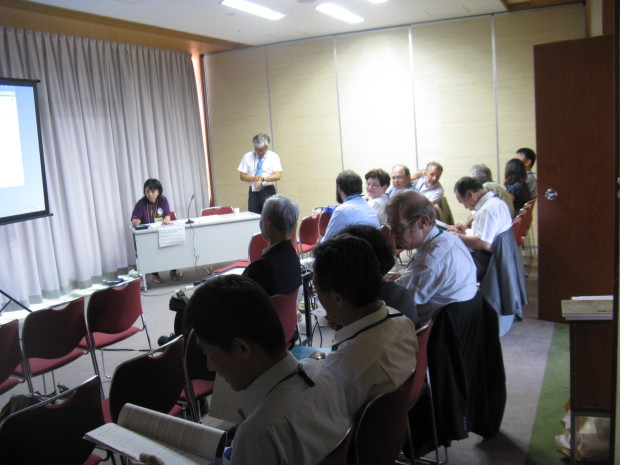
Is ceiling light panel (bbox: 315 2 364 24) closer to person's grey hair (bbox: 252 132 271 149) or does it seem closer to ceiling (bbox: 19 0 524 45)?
ceiling (bbox: 19 0 524 45)

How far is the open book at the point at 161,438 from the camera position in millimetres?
1306

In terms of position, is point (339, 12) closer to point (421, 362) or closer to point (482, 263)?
→ point (482, 263)

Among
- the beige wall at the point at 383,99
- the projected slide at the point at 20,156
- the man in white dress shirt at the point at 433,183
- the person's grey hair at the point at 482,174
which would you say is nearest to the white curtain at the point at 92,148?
the projected slide at the point at 20,156

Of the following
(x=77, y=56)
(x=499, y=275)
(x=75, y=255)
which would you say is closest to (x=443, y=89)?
(x=499, y=275)

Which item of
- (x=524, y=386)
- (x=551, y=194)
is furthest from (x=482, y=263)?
(x=524, y=386)

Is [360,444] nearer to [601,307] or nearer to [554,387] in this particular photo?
[601,307]

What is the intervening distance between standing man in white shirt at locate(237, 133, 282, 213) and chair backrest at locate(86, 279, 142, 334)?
4150 millimetres

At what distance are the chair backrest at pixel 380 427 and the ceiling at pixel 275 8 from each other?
16.7 ft

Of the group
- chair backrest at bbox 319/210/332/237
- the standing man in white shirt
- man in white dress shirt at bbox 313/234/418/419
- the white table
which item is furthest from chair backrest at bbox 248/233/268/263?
man in white dress shirt at bbox 313/234/418/419

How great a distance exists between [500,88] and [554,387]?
493cm

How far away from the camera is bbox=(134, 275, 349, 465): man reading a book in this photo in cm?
128

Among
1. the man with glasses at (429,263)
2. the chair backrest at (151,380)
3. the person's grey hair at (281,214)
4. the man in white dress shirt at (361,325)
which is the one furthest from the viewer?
the person's grey hair at (281,214)

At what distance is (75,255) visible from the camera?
6.93 meters

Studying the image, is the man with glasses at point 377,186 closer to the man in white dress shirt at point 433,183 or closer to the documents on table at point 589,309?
the man in white dress shirt at point 433,183
